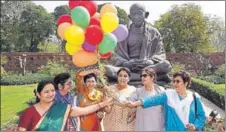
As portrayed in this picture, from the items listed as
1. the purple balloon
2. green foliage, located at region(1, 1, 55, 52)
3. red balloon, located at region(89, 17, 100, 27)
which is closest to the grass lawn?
the purple balloon

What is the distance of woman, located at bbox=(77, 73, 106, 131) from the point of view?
3541mm

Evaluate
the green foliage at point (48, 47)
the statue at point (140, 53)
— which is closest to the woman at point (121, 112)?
the statue at point (140, 53)

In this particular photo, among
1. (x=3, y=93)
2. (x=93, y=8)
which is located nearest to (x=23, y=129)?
(x=93, y=8)

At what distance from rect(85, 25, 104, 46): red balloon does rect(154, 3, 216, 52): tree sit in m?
17.6

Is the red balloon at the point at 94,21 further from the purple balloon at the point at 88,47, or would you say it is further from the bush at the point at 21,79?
the bush at the point at 21,79

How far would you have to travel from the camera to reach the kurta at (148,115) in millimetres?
3543

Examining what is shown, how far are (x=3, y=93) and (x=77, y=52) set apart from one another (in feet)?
32.0

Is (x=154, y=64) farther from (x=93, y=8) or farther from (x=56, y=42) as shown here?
(x=56, y=42)

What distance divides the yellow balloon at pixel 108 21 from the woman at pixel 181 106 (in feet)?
2.31

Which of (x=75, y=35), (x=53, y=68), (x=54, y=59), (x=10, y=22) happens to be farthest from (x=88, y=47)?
(x=10, y=22)

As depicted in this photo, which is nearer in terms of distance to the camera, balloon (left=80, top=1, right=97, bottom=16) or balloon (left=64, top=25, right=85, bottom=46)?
balloon (left=64, top=25, right=85, bottom=46)

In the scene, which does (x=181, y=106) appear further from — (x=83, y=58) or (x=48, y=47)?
(x=48, y=47)

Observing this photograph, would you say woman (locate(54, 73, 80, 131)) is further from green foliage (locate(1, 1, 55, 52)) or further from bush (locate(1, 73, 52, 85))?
green foliage (locate(1, 1, 55, 52))

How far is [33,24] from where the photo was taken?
22.2 metres
